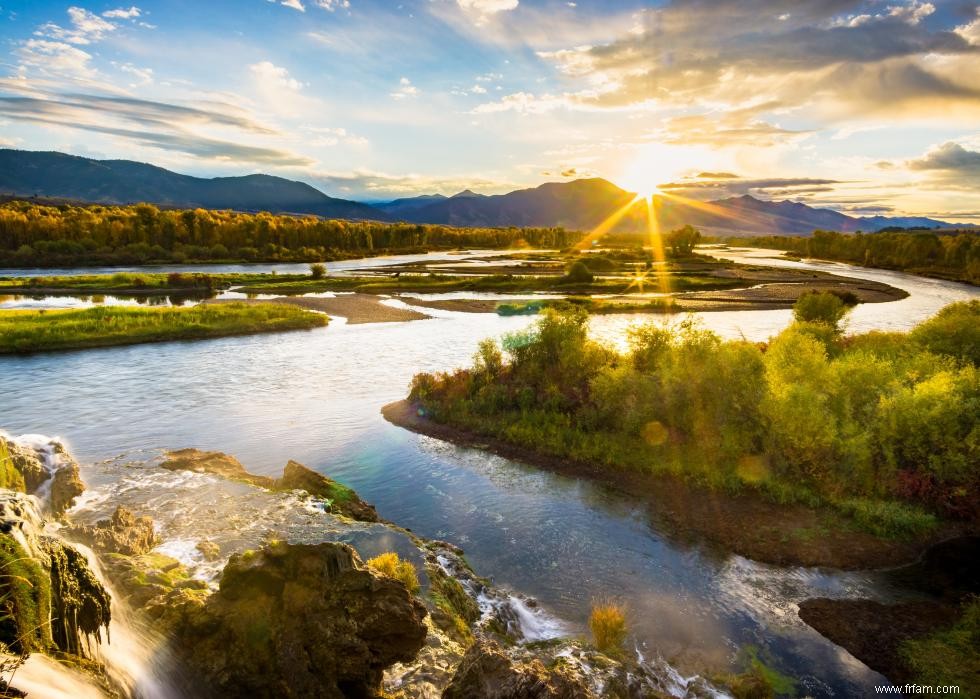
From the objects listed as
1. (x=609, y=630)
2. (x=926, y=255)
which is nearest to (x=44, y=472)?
(x=609, y=630)

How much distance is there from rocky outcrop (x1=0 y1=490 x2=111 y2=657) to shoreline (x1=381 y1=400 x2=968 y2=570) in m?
18.9

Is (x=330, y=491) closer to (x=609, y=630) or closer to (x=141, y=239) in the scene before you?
(x=609, y=630)

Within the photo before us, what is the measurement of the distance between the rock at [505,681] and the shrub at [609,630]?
14.8ft

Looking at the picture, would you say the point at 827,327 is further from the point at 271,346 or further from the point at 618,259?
the point at 618,259

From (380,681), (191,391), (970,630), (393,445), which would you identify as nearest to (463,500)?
(393,445)

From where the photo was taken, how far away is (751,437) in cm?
2645

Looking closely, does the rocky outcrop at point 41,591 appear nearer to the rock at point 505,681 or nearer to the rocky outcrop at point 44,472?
the rock at point 505,681

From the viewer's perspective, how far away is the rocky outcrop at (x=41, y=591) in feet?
24.7

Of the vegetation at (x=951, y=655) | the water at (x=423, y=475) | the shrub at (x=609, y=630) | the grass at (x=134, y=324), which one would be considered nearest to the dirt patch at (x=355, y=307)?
the grass at (x=134, y=324)

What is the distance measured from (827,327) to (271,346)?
50602mm

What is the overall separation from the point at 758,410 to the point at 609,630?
1578cm

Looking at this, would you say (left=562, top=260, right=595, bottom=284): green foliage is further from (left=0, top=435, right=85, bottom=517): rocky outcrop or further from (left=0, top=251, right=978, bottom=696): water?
(left=0, top=435, right=85, bottom=517): rocky outcrop

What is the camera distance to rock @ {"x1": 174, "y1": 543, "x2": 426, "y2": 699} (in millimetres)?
10273

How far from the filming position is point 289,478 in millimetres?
23062
